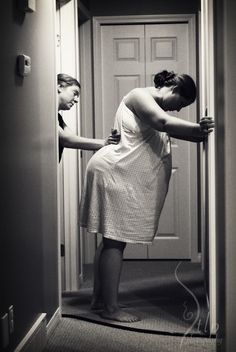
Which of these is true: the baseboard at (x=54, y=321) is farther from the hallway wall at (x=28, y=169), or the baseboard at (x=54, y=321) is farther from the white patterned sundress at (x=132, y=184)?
the white patterned sundress at (x=132, y=184)

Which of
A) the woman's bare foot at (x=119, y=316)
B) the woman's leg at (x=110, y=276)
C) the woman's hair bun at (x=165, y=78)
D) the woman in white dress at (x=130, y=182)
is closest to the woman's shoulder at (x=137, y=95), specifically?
the woman in white dress at (x=130, y=182)

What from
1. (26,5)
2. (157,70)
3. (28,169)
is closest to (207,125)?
(28,169)

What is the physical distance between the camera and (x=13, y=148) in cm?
246

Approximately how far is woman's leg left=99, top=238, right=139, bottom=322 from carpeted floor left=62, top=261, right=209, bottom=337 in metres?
0.09

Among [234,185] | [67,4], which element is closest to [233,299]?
[234,185]

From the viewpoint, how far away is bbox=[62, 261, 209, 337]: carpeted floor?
3.34 meters

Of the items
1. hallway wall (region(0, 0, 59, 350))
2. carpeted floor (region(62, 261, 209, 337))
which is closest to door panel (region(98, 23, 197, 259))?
carpeted floor (region(62, 261, 209, 337))

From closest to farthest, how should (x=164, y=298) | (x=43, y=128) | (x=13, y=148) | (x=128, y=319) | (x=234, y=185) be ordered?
(x=234, y=185) → (x=13, y=148) → (x=43, y=128) → (x=128, y=319) → (x=164, y=298)

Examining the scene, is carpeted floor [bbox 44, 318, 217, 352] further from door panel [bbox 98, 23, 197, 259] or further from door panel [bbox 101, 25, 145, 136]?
door panel [bbox 101, 25, 145, 136]

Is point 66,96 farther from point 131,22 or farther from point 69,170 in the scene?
point 131,22

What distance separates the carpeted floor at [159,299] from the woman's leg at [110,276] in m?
0.09

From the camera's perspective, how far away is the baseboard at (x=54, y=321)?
3.20 meters

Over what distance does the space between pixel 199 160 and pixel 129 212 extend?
191cm

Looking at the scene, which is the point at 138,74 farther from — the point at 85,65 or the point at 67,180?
the point at 67,180
